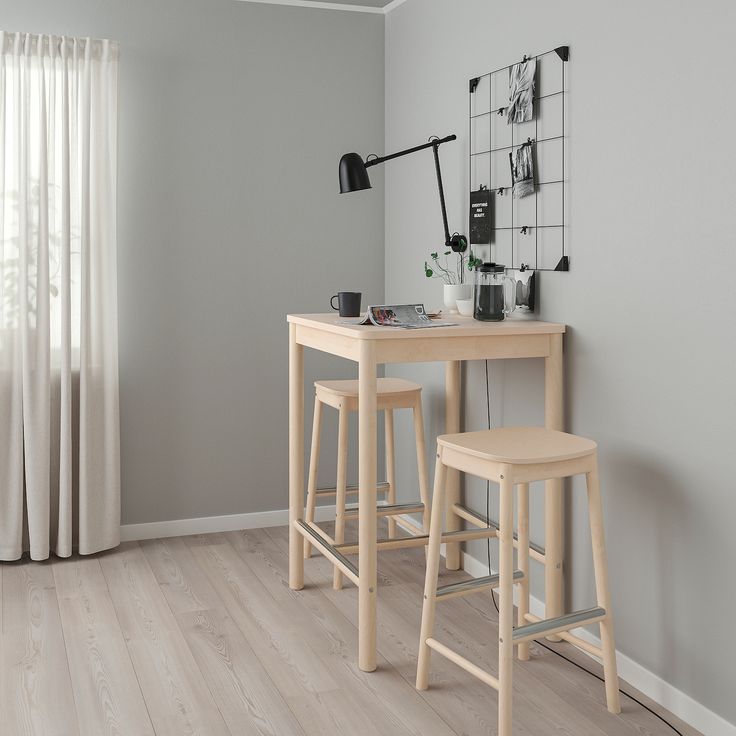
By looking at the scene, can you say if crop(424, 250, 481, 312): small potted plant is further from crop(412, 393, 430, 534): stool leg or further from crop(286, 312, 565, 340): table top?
crop(412, 393, 430, 534): stool leg

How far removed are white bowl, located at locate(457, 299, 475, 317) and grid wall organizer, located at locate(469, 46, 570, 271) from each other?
203 mm

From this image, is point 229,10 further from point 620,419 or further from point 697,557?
point 697,557

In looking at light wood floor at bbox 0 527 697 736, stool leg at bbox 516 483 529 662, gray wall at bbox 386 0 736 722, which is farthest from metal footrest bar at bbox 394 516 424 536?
stool leg at bbox 516 483 529 662

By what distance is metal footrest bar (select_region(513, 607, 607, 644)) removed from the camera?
226cm

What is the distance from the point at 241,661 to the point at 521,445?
1.09m

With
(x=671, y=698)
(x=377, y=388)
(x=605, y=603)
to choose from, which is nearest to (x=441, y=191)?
(x=377, y=388)

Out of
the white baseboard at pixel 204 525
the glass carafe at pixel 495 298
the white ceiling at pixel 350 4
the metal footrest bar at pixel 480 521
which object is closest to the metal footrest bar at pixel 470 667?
the metal footrest bar at pixel 480 521

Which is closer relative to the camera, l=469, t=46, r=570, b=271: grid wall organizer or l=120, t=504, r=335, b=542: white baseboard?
l=469, t=46, r=570, b=271: grid wall organizer

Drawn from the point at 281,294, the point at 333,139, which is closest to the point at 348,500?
the point at 281,294

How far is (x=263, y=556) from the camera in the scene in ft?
12.0

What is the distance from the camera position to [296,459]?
3.28 m

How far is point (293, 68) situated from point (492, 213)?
4.41 ft

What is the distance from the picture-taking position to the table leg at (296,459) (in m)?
3.23

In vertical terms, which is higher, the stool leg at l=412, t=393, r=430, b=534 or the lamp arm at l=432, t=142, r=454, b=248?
the lamp arm at l=432, t=142, r=454, b=248
